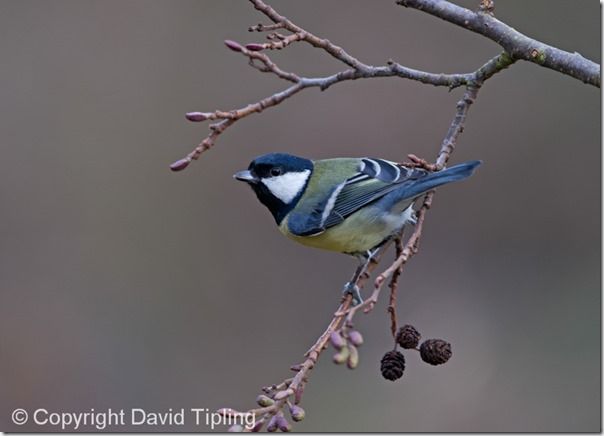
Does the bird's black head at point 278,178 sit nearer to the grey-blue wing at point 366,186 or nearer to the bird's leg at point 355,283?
the grey-blue wing at point 366,186

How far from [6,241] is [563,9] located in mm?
A: 4295

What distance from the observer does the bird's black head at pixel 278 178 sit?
2754 mm

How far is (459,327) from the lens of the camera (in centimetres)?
547

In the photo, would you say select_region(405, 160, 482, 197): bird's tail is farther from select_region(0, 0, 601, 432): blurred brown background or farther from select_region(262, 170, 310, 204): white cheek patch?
select_region(0, 0, 601, 432): blurred brown background

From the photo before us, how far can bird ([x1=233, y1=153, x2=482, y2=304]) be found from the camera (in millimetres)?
2756

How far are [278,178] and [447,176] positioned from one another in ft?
2.29

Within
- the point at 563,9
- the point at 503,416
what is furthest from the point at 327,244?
the point at 563,9
